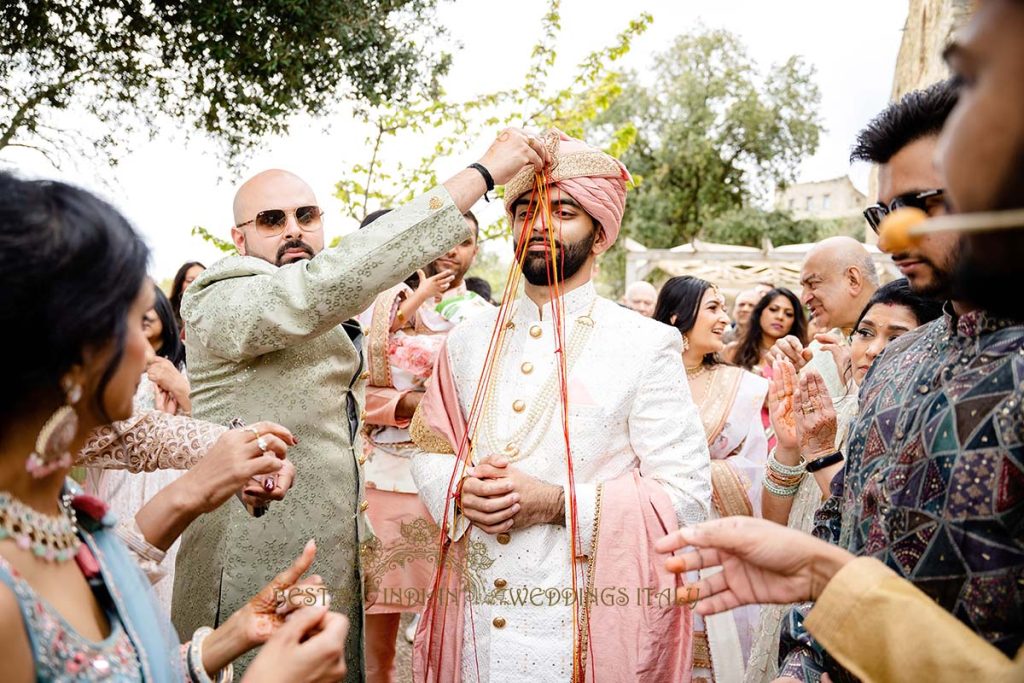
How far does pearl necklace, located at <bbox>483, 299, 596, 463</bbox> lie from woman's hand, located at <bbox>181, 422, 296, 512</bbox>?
84 cm

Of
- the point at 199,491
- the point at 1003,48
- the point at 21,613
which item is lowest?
the point at 21,613

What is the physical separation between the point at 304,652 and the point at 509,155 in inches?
68.7

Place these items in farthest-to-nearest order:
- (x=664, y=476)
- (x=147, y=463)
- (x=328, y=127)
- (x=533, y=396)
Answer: (x=328, y=127) < (x=533, y=396) < (x=664, y=476) < (x=147, y=463)

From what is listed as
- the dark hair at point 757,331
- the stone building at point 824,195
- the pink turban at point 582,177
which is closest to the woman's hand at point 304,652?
the pink turban at point 582,177

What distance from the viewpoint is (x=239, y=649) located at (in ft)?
6.06

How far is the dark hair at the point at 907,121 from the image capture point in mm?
2127

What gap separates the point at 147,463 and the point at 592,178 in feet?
5.86

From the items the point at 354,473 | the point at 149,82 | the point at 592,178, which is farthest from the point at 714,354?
the point at 149,82

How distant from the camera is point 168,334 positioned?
4.65 metres

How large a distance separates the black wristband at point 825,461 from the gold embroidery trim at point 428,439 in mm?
1256

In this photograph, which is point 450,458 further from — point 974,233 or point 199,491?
point 974,233

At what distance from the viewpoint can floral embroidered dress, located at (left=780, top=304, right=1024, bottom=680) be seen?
5.12ft

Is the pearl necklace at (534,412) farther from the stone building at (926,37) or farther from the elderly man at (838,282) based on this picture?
the stone building at (926,37)

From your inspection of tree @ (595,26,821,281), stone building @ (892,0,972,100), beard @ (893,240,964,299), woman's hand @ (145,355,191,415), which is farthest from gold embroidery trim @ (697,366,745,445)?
tree @ (595,26,821,281)
